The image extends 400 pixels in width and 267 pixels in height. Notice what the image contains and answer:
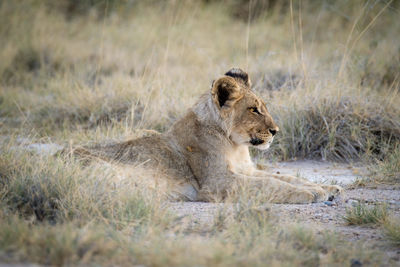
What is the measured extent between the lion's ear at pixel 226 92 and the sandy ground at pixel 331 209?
1.02 m

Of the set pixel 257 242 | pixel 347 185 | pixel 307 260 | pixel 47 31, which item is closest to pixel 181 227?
pixel 257 242

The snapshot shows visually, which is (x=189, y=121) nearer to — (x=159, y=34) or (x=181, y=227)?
(x=181, y=227)

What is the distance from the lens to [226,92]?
15.4 feet

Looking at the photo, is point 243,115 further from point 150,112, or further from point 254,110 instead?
point 150,112

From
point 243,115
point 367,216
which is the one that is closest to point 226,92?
point 243,115

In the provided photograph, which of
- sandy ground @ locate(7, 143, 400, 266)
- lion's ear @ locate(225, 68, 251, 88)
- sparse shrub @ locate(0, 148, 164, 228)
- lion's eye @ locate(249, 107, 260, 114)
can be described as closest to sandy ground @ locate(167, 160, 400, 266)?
sandy ground @ locate(7, 143, 400, 266)

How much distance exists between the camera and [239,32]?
42.4 feet

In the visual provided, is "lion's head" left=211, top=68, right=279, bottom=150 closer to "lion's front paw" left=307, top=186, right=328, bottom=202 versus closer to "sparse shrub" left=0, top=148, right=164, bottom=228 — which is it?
"lion's front paw" left=307, top=186, right=328, bottom=202

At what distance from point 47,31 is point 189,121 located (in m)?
8.59

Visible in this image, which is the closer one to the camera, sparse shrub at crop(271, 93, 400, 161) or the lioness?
the lioness

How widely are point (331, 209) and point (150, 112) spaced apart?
131 inches

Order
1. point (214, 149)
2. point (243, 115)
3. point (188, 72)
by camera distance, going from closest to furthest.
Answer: point (214, 149)
point (243, 115)
point (188, 72)

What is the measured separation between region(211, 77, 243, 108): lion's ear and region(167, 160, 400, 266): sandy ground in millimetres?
1016

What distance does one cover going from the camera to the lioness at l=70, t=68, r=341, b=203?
444 centimetres
